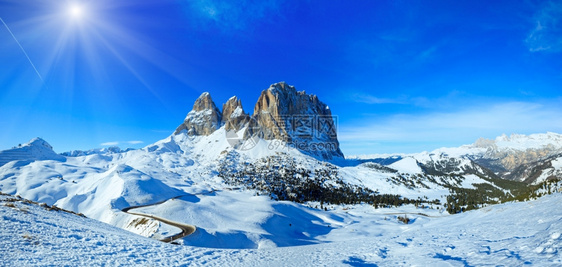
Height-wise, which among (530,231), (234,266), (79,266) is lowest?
(234,266)

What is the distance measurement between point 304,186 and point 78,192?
460 ft

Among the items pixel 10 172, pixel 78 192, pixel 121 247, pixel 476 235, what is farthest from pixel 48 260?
pixel 10 172

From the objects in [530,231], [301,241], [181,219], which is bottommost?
[301,241]

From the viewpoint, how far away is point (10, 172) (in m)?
135

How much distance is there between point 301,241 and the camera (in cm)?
6288

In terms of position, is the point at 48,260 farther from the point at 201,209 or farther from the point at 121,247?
the point at 201,209

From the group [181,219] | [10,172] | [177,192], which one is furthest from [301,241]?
[10,172]

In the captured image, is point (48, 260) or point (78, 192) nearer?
point (48, 260)

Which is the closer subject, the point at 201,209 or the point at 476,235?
the point at 476,235

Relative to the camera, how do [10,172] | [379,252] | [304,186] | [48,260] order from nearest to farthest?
[48,260] < [379,252] < [10,172] < [304,186]

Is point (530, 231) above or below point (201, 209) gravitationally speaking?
above

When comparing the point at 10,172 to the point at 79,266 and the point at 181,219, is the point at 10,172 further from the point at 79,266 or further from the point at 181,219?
the point at 79,266

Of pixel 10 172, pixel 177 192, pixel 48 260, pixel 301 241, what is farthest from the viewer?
pixel 10 172

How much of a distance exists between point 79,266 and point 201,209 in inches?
2664
